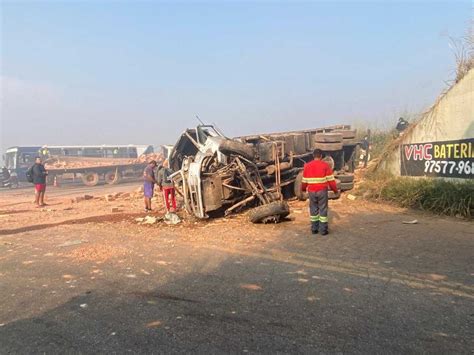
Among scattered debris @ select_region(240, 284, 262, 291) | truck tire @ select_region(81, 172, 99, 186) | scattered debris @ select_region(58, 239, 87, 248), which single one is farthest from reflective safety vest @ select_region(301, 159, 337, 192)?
truck tire @ select_region(81, 172, 99, 186)

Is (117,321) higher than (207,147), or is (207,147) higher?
(207,147)

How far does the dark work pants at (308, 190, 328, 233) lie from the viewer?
22.7 feet

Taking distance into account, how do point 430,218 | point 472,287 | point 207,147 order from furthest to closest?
1. point 207,147
2. point 430,218
3. point 472,287

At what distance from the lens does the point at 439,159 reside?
936 cm

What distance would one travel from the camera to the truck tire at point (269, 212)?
309 inches

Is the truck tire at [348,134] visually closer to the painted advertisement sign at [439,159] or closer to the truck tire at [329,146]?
the truck tire at [329,146]

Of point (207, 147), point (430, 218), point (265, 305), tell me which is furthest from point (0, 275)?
point (430, 218)

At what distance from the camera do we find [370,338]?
10.3ft

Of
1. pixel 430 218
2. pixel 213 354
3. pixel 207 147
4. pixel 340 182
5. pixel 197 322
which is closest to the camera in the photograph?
pixel 213 354

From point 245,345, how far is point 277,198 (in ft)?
20.8

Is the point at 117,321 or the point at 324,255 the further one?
the point at 324,255

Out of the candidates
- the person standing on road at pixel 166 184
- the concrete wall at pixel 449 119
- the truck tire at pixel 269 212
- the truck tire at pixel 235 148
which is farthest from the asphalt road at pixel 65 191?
the concrete wall at pixel 449 119

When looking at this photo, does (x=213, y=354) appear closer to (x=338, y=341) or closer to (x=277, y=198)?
(x=338, y=341)

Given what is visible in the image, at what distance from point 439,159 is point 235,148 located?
192 inches
